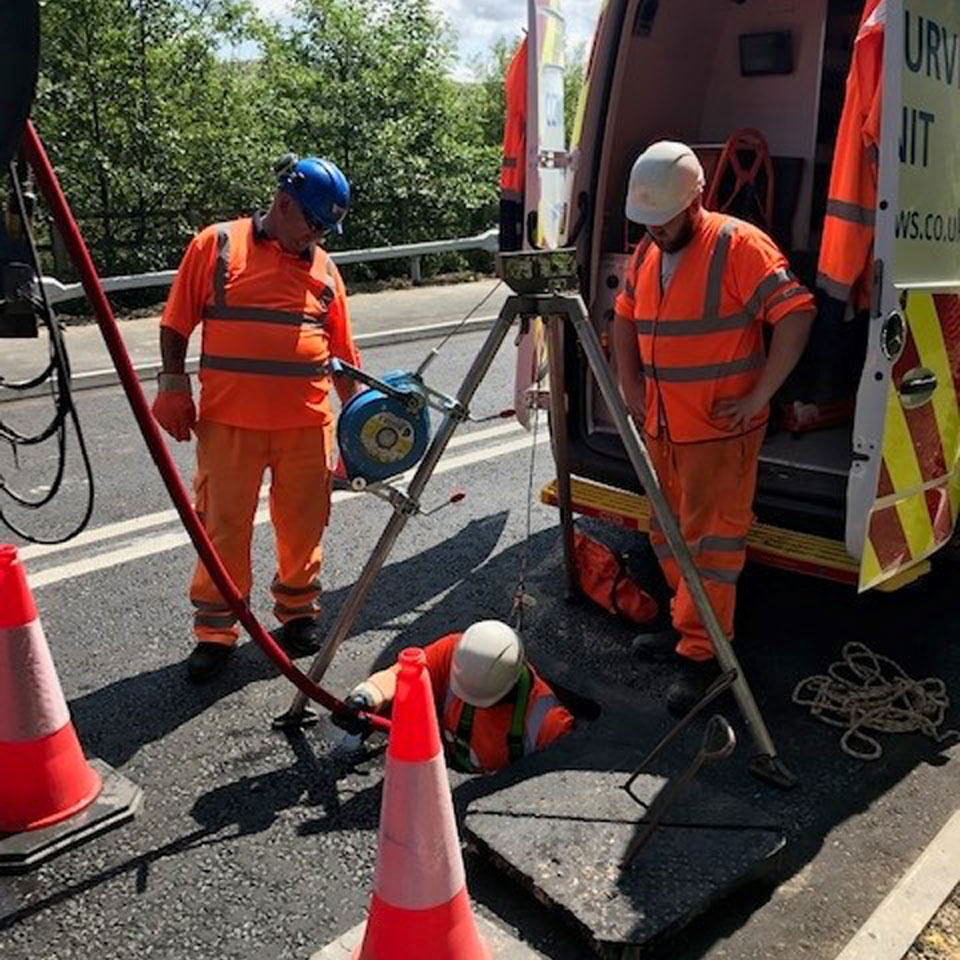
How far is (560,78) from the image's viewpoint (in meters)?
4.71

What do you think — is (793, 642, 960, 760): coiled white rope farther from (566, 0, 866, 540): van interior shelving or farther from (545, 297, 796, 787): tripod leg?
(566, 0, 866, 540): van interior shelving

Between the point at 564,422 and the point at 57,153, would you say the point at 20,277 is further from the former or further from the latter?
the point at 57,153

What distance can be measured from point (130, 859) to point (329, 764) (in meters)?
0.63

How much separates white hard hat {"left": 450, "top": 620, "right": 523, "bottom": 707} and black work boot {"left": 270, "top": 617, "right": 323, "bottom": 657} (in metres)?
0.98

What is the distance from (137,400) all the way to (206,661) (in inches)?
57.3

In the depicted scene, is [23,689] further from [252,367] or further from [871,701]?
[871,701]

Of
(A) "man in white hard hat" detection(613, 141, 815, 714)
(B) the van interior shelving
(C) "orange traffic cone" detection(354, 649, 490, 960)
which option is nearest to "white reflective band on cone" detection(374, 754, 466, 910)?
(C) "orange traffic cone" detection(354, 649, 490, 960)

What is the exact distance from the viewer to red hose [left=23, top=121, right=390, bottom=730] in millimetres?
2330

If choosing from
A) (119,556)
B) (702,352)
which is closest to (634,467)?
(702,352)

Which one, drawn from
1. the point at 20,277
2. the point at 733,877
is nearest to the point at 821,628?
the point at 733,877

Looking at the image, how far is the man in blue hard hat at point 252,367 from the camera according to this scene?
149 inches

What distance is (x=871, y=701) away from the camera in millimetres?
3674

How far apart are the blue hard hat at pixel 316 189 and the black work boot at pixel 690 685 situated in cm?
188

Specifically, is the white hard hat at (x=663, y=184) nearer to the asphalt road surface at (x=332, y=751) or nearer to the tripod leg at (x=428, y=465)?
the tripod leg at (x=428, y=465)
